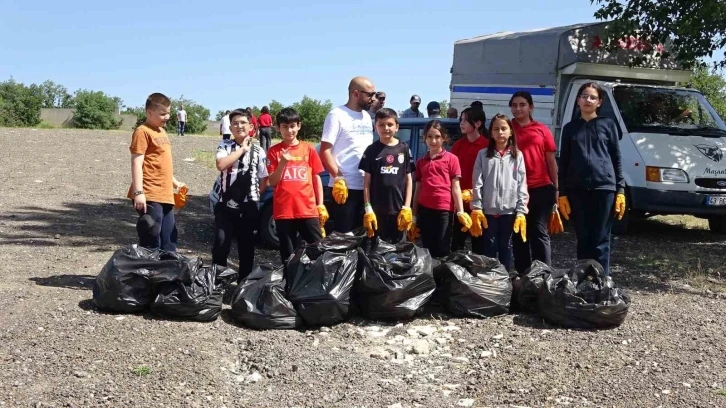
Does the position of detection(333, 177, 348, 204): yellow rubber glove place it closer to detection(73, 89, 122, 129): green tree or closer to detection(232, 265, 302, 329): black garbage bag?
detection(232, 265, 302, 329): black garbage bag

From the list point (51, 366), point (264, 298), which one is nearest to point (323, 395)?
point (264, 298)

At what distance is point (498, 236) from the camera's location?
19.5ft

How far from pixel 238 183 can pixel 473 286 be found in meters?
1.95

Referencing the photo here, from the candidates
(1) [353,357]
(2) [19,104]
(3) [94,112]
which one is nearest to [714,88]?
(1) [353,357]

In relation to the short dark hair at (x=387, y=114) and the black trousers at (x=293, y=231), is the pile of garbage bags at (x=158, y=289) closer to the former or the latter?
the black trousers at (x=293, y=231)

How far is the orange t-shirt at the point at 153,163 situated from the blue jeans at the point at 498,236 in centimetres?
253

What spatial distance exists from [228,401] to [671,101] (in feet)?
25.0

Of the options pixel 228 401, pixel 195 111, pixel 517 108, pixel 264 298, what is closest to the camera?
pixel 228 401

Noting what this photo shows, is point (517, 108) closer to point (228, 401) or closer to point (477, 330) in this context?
point (477, 330)

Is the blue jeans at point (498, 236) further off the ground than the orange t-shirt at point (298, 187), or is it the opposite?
the orange t-shirt at point (298, 187)

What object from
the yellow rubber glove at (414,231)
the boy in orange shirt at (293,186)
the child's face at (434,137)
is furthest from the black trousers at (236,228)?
the child's face at (434,137)

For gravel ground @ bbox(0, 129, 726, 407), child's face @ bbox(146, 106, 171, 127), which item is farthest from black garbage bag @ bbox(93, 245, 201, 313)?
child's face @ bbox(146, 106, 171, 127)

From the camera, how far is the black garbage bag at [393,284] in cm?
519

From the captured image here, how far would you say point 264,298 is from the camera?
16.8 ft
